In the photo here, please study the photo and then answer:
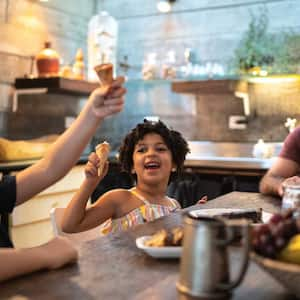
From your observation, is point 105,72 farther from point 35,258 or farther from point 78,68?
point 78,68

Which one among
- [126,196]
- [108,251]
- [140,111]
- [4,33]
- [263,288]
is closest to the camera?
[263,288]

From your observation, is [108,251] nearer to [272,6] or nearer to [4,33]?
[4,33]

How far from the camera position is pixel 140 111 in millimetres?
4586

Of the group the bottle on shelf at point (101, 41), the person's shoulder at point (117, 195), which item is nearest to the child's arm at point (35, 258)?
the person's shoulder at point (117, 195)

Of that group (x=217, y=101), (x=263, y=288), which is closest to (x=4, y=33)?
(x=217, y=101)

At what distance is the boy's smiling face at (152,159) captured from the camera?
1.89 metres

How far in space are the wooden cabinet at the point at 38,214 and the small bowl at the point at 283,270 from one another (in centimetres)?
241

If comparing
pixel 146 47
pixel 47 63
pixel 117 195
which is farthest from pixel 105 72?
pixel 146 47

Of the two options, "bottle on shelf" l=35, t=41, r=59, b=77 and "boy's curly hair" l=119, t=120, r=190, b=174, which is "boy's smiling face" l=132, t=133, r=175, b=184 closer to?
"boy's curly hair" l=119, t=120, r=190, b=174

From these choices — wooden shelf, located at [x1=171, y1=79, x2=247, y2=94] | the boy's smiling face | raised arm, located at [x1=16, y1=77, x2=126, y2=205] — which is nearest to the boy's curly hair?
the boy's smiling face

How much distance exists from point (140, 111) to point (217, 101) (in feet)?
2.60

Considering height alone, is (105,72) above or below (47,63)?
below

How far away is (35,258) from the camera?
96cm

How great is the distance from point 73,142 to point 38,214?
1.98 m
